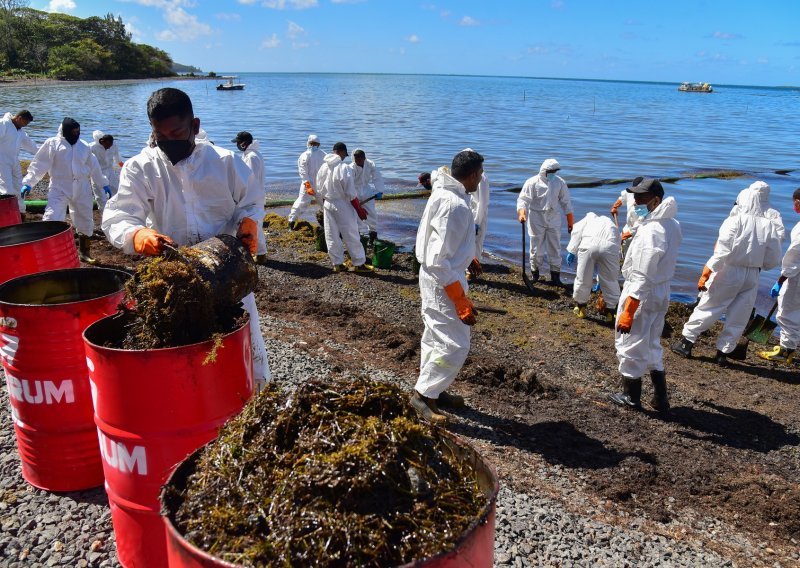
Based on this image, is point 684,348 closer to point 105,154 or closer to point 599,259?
point 599,259

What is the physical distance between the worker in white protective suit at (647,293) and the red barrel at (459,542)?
4159mm

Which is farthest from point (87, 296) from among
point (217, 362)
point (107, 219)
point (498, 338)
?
point (498, 338)

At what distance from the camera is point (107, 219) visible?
3639mm

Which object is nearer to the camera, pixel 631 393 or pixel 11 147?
pixel 631 393

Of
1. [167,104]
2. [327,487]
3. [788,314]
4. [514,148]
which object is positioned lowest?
[788,314]

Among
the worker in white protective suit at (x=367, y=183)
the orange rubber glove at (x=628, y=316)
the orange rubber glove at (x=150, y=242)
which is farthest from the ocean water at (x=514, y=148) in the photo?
Answer: the orange rubber glove at (x=150, y=242)

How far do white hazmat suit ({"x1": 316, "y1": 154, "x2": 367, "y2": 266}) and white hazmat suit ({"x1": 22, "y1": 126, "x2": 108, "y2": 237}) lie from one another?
406 centimetres

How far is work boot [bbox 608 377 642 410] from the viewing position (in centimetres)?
587

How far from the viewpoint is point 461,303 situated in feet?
15.6

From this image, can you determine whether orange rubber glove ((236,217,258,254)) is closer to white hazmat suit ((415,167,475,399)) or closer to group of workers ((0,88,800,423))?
group of workers ((0,88,800,423))

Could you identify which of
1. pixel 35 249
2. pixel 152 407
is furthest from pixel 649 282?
pixel 35 249

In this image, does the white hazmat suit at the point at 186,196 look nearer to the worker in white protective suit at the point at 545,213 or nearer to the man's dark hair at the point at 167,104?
the man's dark hair at the point at 167,104

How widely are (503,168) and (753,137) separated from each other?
1078 inches

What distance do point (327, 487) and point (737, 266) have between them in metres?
7.34
